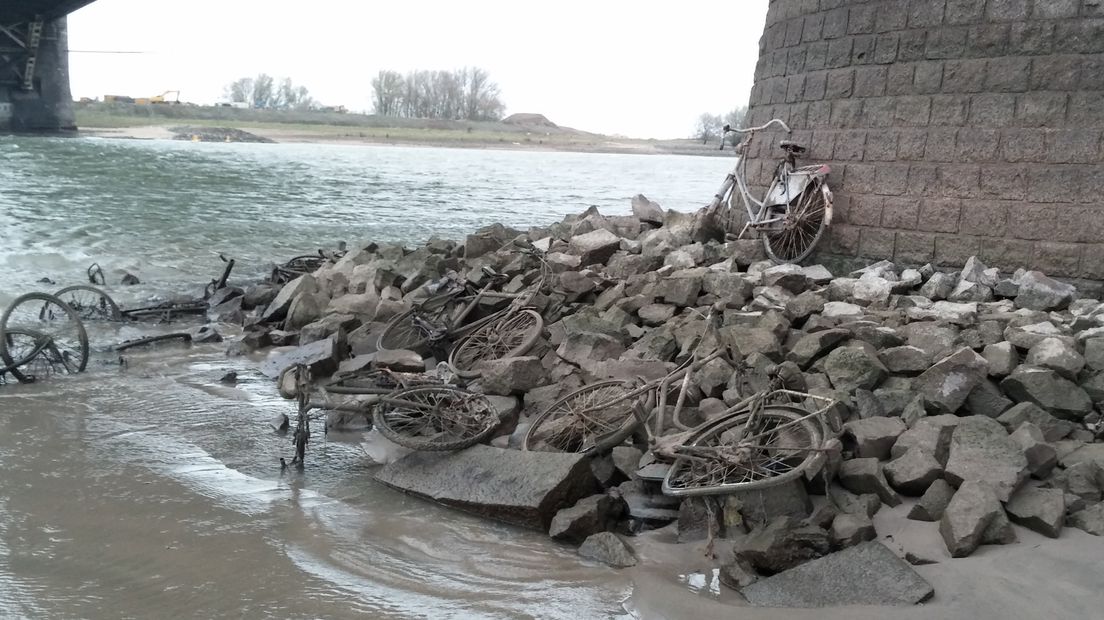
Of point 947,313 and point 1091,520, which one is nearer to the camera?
point 1091,520

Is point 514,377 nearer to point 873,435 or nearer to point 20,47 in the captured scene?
point 873,435

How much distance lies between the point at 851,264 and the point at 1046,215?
1.89m

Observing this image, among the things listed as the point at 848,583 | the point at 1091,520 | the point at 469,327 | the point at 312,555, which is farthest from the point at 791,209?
the point at 312,555

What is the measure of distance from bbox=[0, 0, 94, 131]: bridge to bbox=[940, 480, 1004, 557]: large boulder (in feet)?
229

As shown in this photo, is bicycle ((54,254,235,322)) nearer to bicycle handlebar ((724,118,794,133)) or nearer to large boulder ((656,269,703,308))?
large boulder ((656,269,703,308))

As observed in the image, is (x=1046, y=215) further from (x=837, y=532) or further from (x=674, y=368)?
(x=837, y=532)

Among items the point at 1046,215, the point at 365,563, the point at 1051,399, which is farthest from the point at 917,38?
the point at 365,563

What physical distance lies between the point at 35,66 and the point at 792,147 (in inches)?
2950

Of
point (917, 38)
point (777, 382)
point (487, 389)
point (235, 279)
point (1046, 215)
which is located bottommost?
point (235, 279)

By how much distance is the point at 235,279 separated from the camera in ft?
56.1

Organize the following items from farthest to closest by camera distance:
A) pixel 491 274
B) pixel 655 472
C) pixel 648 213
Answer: pixel 648 213 < pixel 491 274 < pixel 655 472

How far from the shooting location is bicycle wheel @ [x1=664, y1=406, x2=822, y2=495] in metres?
5.02

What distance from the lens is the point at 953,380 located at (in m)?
5.84

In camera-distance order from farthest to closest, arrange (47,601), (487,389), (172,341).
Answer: (172,341) < (487,389) < (47,601)
